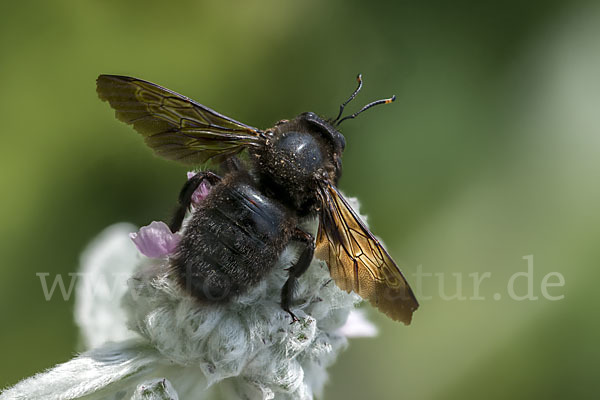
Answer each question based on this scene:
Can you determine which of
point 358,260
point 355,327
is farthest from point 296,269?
point 355,327

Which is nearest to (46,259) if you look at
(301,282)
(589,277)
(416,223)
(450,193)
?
(301,282)

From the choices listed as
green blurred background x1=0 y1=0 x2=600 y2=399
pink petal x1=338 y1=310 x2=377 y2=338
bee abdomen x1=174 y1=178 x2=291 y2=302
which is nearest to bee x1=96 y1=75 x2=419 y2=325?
bee abdomen x1=174 y1=178 x2=291 y2=302

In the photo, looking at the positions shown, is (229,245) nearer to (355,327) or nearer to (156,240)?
(156,240)

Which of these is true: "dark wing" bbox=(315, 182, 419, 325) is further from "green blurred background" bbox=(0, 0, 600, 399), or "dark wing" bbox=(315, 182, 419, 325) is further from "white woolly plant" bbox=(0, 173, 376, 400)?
"green blurred background" bbox=(0, 0, 600, 399)

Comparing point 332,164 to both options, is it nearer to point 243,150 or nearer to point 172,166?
point 243,150

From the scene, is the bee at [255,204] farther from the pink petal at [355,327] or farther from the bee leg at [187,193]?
the pink petal at [355,327]

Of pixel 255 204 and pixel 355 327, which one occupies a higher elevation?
pixel 255 204
